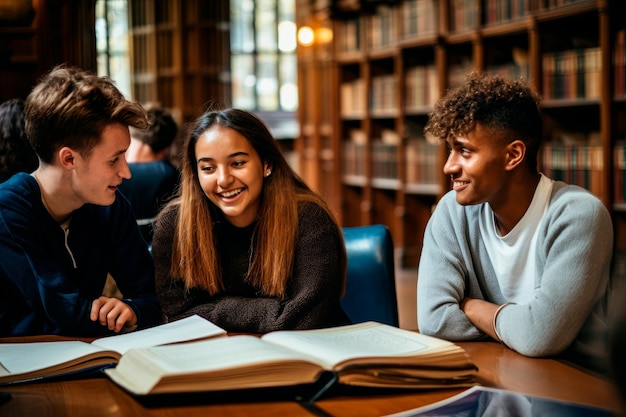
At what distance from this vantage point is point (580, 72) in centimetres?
457

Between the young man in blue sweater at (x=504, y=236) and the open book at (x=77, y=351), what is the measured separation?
0.57 metres

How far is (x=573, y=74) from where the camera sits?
4613 mm

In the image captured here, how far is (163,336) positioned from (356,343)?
15.5 inches

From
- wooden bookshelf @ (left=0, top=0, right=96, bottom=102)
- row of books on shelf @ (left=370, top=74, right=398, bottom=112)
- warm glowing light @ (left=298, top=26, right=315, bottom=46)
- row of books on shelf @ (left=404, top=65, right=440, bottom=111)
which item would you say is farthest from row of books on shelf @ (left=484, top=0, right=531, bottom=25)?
wooden bookshelf @ (left=0, top=0, right=96, bottom=102)

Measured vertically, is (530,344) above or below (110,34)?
below

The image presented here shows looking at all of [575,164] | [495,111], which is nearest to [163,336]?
[495,111]

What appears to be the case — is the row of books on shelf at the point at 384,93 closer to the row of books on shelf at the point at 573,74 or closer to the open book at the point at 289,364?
the row of books on shelf at the point at 573,74

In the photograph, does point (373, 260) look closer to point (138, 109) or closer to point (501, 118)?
point (501, 118)

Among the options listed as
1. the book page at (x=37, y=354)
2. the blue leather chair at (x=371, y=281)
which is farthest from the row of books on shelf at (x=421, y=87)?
the book page at (x=37, y=354)

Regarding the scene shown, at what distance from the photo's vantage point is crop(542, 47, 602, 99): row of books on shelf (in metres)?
4.47

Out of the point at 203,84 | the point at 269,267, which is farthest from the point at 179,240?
the point at 203,84

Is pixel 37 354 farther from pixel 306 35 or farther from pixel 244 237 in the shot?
pixel 306 35

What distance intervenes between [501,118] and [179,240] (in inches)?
35.2

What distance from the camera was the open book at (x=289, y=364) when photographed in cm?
120
